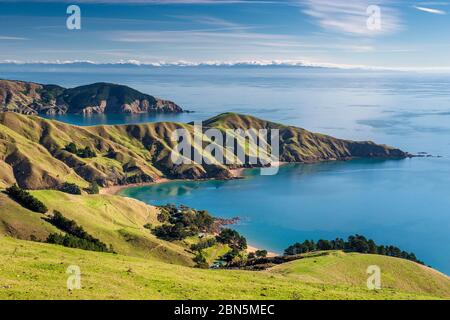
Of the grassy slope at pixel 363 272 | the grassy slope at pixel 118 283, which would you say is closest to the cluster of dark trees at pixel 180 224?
the grassy slope at pixel 363 272

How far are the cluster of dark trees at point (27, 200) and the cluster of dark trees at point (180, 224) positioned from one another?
1546 inches

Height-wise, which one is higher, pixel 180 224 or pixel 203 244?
pixel 180 224

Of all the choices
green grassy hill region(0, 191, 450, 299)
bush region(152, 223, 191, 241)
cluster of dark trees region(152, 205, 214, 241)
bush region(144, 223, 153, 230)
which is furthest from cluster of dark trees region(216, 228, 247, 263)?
bush region(144, 223, 153, 230)

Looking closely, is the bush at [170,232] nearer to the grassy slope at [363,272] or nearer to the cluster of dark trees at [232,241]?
the cluster of dark trees at [232,241]

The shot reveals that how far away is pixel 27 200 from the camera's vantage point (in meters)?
113

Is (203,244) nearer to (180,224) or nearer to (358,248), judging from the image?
(180,224)

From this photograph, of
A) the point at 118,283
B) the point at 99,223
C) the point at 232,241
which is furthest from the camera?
the point at 232,241

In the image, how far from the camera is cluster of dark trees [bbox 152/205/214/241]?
144250mm

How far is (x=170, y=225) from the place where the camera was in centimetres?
15612

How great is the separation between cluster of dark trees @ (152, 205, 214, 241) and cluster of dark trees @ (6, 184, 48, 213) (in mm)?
39256

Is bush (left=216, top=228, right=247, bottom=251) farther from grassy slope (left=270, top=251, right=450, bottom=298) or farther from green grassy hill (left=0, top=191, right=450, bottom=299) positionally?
grassy slope (left=270, top=251, right=450, bottom=298)

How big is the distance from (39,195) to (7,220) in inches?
918

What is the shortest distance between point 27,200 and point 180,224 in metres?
54.3

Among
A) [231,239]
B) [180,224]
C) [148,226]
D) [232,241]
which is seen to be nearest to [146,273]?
[148,226]
